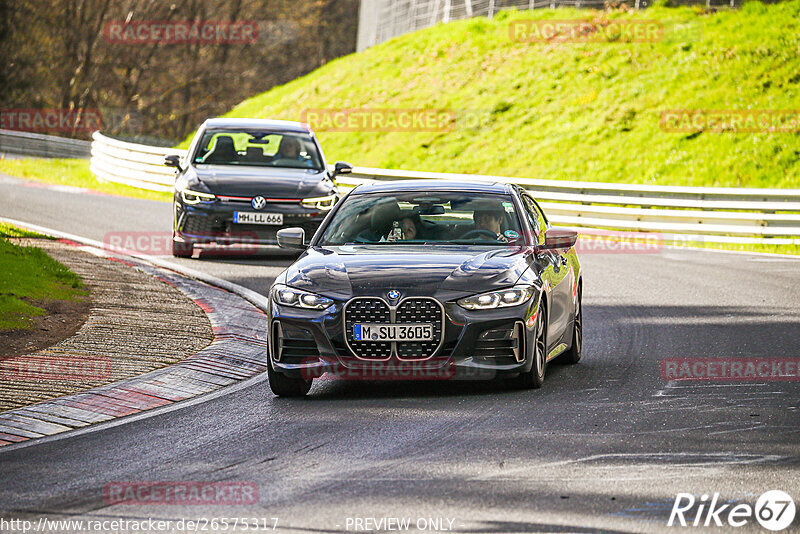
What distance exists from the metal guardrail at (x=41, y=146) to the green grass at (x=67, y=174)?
43 cm

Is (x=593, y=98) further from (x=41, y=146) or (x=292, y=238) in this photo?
(x=292, y=238)

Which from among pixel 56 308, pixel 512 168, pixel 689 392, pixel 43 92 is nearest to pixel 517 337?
pixel 689 392

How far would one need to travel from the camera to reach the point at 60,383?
352 inches

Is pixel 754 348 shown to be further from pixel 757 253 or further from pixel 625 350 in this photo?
pixel 757 253

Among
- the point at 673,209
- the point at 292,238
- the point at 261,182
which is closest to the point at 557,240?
the point at 292,238

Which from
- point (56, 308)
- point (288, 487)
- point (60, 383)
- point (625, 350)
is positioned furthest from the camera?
point (56, 308)

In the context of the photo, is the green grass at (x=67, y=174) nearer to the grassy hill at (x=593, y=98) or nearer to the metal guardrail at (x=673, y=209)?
the metal guardrail at (x=673, y=209)

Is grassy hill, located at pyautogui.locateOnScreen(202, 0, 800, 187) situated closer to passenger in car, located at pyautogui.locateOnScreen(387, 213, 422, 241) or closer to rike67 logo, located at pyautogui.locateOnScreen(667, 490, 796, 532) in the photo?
passenger in car, located at pyautogui.locateOnScreen(387, 213, 422, 241)

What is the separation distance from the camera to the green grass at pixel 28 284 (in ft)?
37.2

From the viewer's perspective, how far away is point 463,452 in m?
6.96

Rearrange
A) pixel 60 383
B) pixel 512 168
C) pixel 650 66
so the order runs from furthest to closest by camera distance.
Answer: pixel 650 66, pixel 512 168, pixel 60 383

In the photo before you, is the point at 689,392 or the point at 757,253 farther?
the point at 757,253

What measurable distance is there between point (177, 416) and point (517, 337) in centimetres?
229

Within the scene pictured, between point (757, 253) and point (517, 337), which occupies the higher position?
point (517, 337)
